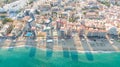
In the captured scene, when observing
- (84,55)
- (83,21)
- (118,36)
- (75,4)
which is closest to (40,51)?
(84,55)

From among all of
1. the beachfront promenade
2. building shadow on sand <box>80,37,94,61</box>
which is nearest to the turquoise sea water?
building shadow on sand <box>80,37,94,61</box>

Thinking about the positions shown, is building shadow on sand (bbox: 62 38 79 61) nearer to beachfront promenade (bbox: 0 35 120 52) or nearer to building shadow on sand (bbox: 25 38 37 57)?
beachfront promenade (bbox: 0 35 120 52)

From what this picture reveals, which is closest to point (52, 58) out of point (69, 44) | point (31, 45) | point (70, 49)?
→ point (70, 49)

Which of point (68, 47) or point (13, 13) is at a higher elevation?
point (13, 13)

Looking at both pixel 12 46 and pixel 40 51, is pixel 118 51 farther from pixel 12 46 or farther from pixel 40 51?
pixel 12 46

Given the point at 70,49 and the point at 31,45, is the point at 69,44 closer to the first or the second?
the point at 70,49

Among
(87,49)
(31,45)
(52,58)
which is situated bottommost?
(52,58)

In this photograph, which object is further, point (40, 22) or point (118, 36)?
point (40, 22)

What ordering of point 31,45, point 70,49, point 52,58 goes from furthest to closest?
point 31,45, point 70,49, point 52,58
